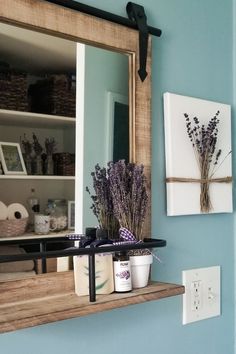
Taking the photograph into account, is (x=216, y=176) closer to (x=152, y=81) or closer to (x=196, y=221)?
(x=196, y=221)

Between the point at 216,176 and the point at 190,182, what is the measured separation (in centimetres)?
11

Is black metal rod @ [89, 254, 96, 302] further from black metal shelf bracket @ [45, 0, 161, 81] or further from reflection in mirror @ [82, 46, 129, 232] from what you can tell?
black metal shelf bracket @ [45, 0, 161, 81]

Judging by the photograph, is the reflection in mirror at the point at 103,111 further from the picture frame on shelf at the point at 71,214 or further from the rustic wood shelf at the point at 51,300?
the rustic wood shelf at the point at 51,300

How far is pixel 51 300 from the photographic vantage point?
0.83 meters

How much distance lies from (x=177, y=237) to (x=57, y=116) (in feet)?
1.47

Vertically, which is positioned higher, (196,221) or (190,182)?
(190,182)

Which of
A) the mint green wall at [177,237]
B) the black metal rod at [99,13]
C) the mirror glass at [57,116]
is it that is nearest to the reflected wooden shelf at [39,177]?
the mirror glass at [57,116]

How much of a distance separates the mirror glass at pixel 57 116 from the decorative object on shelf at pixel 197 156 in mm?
147

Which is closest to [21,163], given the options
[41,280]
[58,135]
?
[58,135]

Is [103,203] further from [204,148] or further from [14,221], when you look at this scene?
[204,148]

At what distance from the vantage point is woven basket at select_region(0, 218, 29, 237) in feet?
2.71

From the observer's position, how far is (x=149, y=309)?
1043 mm

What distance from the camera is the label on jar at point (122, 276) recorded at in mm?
878

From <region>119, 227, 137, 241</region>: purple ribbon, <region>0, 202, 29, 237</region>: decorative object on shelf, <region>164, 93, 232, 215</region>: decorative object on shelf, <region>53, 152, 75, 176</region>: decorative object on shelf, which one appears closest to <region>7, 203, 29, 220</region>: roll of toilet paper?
<region>0, 202, 29, 237</region>: decorative object on shelf
